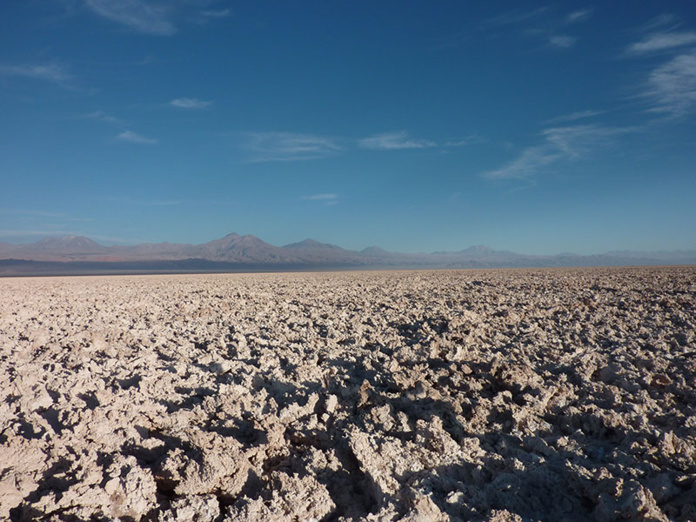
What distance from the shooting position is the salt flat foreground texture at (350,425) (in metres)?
2.11

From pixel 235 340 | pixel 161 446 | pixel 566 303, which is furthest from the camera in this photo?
pixel 566 303

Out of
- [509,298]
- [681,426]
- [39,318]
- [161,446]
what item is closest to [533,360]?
[681,426]

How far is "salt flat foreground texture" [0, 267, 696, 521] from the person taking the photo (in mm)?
2109

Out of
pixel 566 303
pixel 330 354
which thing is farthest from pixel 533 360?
pixel 566 303

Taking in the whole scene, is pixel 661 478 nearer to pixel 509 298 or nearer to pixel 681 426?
pixel 681 426

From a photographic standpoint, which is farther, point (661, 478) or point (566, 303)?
point (566, 303)

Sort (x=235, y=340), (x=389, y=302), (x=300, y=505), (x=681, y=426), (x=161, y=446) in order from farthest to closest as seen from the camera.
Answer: (x=389, y=302)
(x=235, y=340)
(x=681, y=426)
(x=161, y=446)
(x=300, y=505)

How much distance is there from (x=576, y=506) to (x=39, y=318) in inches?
308

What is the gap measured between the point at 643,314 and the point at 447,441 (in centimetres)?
573

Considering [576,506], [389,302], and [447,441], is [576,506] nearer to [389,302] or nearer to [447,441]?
[447,441]

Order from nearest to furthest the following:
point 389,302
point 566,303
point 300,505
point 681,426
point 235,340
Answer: point 300,505 → point 681,426 → point 235,340 → point 566,303 → point 389,302

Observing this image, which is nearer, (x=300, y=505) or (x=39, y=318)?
(x=300, y=505)

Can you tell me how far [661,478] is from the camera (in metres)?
2.15

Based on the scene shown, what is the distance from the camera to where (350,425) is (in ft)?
9.18
